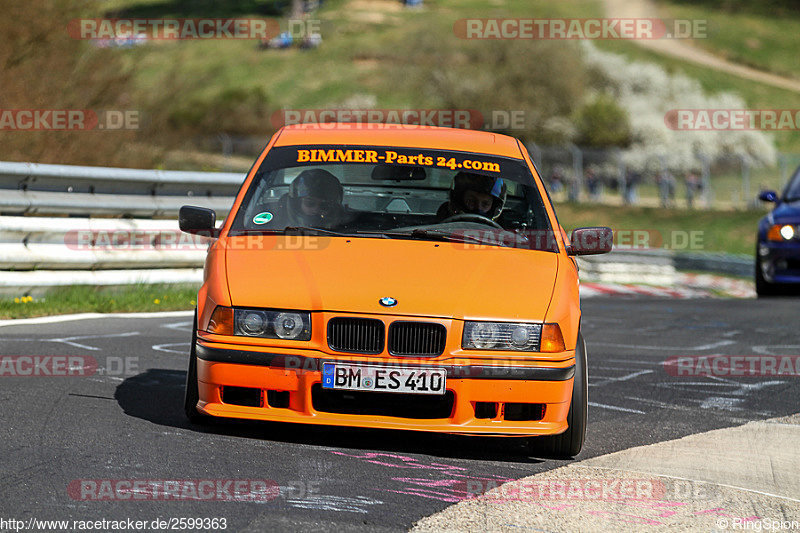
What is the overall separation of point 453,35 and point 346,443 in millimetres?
68685

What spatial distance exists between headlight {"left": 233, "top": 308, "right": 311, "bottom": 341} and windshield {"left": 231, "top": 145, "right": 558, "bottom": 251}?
84 centimetres

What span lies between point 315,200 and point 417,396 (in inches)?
62.7

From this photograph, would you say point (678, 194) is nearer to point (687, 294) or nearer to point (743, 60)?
point (687, 294)

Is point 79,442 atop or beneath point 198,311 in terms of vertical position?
beneath

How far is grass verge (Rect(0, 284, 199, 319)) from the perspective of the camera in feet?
33.5

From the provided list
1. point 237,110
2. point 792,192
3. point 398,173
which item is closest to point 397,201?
point 398,173

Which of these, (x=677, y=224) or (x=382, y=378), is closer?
(x=382, y=378)

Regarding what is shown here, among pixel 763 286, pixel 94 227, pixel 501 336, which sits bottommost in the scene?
pixel 763 286

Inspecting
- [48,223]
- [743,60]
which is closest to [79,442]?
[48,223]

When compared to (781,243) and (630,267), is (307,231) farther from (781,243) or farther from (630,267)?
(630,267)

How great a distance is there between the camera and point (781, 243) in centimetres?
1501

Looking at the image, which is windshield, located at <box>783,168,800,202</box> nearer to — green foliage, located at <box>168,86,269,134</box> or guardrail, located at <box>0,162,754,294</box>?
guardrail, located at <box>0,162,754,294</box>

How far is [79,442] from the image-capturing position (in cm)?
555

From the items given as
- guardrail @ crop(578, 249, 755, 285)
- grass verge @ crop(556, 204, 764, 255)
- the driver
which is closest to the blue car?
guardrail @ crop(578, 249, 755, 285)
